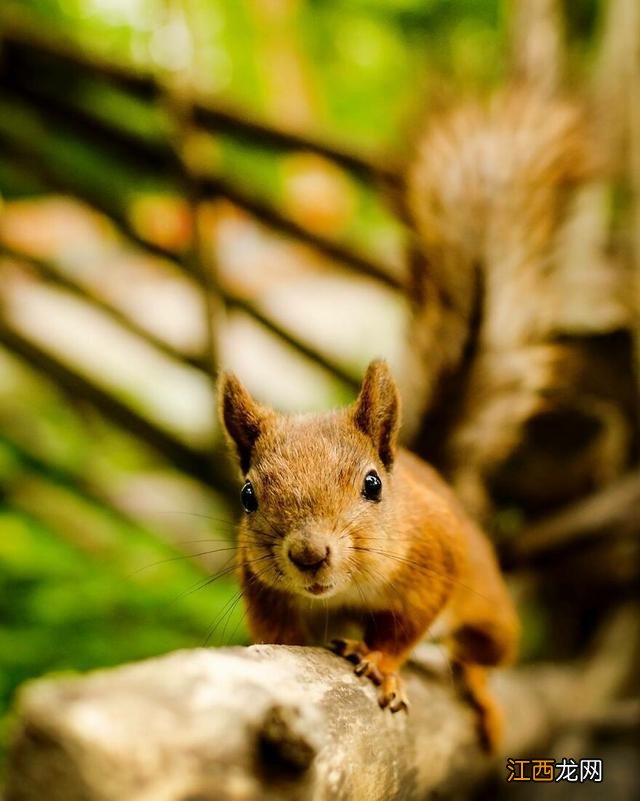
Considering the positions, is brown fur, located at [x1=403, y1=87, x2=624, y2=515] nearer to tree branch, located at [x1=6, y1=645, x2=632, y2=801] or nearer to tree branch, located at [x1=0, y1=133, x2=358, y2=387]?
tree branch, located at [x1=0, y1=133, x2=358, y2=387]

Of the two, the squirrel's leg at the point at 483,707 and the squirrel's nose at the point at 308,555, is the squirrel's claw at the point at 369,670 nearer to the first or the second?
the squirrel's nose at the point at 308,555

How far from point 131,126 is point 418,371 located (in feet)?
5.42

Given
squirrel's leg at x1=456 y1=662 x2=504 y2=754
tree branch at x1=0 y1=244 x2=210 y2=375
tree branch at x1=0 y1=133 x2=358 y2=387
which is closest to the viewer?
squirrel's leg at x1=456 y1=662 x2=504 y2=754

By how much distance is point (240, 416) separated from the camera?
4.14ft

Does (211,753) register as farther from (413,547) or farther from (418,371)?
(418,371)

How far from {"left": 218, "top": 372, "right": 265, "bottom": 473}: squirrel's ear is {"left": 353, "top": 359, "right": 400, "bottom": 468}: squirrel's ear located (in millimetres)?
165

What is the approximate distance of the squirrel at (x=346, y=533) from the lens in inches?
44.7

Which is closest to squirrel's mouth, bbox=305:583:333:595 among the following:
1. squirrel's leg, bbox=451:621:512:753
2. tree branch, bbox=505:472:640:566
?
squirrel's leg, bbox=451:621:512:753

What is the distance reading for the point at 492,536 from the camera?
266 centimetres

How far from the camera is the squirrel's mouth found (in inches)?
45.3

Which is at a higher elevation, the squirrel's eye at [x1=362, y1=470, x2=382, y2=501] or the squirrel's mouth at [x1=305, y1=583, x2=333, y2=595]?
the squirrel's eye at [x1=362, y1=470, x2=382, y2=501]

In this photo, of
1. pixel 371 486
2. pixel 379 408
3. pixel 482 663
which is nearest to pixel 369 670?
pixel 371 486

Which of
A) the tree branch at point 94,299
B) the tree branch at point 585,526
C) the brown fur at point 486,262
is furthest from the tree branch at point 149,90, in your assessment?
the tree branch at point 585,526

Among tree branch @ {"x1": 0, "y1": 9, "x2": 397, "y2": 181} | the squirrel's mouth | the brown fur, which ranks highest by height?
tree branch @ {"x1": 0, "y1": 9, "x2": 397, "y2": 181}
